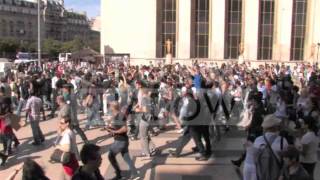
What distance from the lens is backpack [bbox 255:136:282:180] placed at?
6.20 meters

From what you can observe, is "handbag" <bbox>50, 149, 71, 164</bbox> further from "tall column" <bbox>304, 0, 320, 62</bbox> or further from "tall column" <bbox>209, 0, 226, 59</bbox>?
"tall column" <bbox>304, 0, 320, 62</bbox>

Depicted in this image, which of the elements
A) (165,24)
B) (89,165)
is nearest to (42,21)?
(165,24)

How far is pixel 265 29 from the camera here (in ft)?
149

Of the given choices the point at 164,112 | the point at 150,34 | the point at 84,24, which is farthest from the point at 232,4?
the point at 84,24

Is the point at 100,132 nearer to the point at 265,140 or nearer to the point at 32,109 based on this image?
the point at 32,109

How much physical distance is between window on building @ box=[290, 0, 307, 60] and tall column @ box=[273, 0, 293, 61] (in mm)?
849

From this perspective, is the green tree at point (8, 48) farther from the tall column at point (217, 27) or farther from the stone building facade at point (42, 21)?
the tall column at point (217, 27)

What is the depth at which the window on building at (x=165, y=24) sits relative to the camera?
46281 mm

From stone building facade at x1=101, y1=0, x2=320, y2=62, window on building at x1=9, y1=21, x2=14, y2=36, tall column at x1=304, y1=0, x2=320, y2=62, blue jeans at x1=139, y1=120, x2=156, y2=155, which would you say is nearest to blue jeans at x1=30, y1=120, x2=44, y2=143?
blue jeans at x1=139, y1=120, x2=156, y2=155

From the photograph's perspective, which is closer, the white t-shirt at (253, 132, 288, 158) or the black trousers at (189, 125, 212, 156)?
the white t-shirt at (253, 132, 288, 158)

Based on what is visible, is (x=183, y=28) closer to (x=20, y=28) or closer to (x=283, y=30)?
(x=283, y=30)

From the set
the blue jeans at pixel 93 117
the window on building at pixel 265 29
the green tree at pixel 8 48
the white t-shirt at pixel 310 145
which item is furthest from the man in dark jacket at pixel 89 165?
the green tree at pixel 8 48

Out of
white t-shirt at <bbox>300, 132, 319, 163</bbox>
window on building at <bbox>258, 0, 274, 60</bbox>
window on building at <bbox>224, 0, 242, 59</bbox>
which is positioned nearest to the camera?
white t-shirt at <bbox>300, 132, 319, 163</bbox>

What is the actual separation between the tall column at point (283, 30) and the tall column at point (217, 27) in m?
4.90
